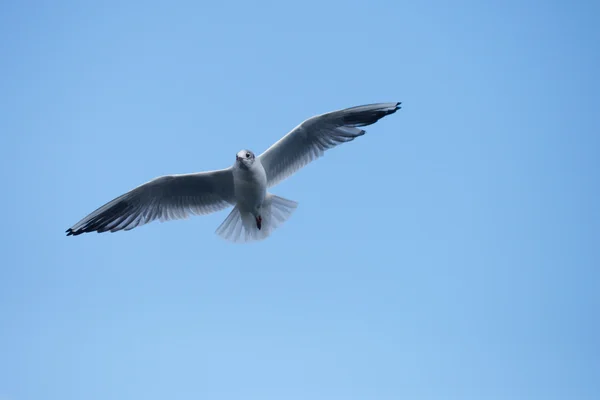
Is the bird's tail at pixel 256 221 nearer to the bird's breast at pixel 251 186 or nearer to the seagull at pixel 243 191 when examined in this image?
the seagull at pixel 243 191

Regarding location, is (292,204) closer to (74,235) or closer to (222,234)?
(222,234)

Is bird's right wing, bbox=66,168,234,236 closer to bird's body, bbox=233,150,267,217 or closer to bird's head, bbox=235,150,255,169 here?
bird's body, bbox=233,150,267,217

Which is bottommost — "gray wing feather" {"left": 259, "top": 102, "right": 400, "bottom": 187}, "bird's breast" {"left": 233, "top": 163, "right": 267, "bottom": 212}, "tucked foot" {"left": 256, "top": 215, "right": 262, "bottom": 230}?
"tucked foot" {"left": 256, "top": 215, "right": 262, "bottom": 230}

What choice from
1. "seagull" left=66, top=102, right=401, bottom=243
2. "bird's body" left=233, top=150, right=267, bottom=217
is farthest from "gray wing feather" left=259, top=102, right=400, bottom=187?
"bird's body" left=233, top=150, right=267, bottom=217

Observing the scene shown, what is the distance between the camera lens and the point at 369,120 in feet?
26.1

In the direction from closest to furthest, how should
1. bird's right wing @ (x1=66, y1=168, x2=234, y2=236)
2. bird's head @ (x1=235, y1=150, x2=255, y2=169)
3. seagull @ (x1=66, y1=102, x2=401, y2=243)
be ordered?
bird's head @ (x1=235, y1=150, x2=255, y2=169) < seagull @ (x1=66, y1=102, x2=401, y2=243) < bird's right wing @ (x1=66, y1=168, x2=234, y2=236)

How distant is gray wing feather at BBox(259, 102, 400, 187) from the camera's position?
7.94 meters

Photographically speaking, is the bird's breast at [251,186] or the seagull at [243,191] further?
the seagull at [243,191]

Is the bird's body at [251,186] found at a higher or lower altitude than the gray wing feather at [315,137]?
lower

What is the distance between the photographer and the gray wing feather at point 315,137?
26.0 ft

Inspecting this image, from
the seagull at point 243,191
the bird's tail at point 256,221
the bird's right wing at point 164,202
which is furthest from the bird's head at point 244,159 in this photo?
the bird's tail at point 256,221

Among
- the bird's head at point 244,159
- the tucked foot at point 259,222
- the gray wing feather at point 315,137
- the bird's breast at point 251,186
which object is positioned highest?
the gray wing feather at point 315,137

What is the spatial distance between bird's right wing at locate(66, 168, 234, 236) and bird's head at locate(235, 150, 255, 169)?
1.12 feet

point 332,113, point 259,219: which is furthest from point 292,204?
point 332,113
